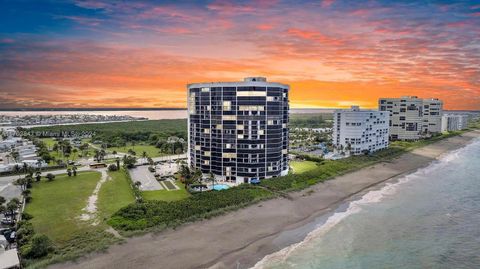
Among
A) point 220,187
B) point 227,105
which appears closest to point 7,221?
point 220,187

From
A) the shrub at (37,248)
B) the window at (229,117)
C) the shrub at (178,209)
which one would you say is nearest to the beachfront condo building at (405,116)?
the window at (229,117)

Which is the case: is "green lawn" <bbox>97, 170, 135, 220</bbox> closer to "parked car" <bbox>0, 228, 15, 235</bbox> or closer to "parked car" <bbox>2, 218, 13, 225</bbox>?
"parked car" <bbox>0, 228, 15, 235</bbox>

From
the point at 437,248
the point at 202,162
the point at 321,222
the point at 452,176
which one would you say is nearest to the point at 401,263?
the point at 437,248

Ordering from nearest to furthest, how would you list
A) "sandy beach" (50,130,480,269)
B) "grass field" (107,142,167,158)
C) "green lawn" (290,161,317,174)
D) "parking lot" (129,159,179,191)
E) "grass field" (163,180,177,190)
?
"sandy beach" (50,130,480,269) → "grass field" (163,180,177,190) → "parking lot" (129,159,179,191) → "green lawn" (290,161,317,174) → "grass field" (107,142,167,158)

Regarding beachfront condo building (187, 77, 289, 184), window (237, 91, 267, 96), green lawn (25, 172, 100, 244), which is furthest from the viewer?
beachfront condo building (187, 77, 289, 184)

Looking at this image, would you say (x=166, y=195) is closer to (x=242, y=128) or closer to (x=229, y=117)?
(x=242, y=128)

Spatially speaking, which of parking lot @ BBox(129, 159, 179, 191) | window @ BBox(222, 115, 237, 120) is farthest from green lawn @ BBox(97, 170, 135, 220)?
window @ BBox(222, 115, 237, 120)
